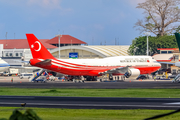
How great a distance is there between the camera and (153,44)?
129 metres

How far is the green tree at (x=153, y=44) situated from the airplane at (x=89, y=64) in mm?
52460

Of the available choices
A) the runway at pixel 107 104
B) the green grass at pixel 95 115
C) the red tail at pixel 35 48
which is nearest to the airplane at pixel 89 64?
the red tail at pixel 35 48

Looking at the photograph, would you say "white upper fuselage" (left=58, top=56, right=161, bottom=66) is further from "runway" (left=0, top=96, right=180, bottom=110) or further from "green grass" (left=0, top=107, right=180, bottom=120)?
"green grass" (left=0, top=107, right=180, bottom=120)

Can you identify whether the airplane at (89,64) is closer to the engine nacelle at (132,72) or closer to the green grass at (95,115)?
the engine nacelle at (132,72)

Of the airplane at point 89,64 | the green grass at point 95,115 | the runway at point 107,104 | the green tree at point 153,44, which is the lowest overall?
the green grass at point 95,115

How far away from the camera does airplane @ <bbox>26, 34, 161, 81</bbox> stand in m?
65.0

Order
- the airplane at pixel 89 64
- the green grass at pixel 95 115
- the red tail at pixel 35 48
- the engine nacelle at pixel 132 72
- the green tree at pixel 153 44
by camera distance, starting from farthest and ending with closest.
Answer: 1. the green tree at pixel 153 44
2. the engine nacelle at pixel 132 72
3. the airplane at pixel 89 64
4. the red tail at pixel 35 48
5. the green grass at pixel 95 115

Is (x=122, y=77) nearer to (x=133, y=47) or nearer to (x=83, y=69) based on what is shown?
(x=83, y=69)

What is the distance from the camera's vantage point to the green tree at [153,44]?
12712cm

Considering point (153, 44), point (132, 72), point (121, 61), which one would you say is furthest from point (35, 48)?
point (153, 44)

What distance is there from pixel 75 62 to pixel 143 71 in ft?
56.8

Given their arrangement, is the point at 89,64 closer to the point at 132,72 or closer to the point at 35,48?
the point at 132,72

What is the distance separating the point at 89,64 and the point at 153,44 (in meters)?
65.3

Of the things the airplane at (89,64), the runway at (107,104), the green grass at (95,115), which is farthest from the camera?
the airplane at (89,64)
